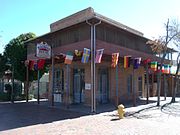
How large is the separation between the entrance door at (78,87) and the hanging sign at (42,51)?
9.05ft

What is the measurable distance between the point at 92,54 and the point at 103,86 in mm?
5027

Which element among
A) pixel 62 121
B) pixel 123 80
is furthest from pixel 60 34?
pixel 62 121

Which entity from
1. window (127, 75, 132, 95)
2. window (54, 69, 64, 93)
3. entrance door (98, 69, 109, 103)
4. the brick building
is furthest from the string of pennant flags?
entrance door (98, 69, 109, 103)

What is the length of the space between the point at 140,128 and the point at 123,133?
112 centimetres

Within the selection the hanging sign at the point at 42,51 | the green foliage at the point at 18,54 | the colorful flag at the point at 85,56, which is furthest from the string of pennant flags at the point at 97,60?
the green foliage at the point at 18,54

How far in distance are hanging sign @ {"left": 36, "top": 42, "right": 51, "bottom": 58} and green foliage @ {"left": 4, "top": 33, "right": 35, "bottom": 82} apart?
6.90 meters

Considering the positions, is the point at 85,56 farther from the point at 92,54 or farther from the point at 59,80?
the point at 59,80

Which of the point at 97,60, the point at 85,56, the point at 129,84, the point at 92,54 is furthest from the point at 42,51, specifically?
the point at 129,84

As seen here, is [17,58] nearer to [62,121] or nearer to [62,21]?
[62,21]

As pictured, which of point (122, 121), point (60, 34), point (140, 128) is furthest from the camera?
point (60, 34)

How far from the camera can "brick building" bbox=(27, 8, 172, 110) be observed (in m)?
15.6

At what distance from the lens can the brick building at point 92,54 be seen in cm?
1560

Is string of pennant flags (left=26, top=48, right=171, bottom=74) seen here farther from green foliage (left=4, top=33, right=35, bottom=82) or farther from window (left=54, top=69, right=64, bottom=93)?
green foliage (left=4, top=33, right=35, bottom=82)

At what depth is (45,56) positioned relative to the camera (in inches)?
653
